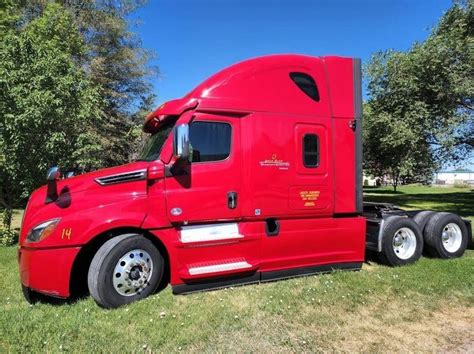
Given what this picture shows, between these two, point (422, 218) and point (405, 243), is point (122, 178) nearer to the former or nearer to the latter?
point (405, 243)

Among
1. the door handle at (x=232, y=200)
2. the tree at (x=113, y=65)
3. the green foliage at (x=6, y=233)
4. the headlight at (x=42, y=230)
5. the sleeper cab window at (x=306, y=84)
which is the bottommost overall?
the green foliage at (x=6, y=233)

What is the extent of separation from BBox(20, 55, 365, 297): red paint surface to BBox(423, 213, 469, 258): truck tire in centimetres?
185

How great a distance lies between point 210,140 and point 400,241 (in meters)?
4.09

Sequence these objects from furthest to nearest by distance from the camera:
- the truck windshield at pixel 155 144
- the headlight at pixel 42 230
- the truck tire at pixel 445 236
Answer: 1. the truck tire at pixel 445 236
2. the truck windshield at pixel 155 144
3. the headlight at pixel 42 230

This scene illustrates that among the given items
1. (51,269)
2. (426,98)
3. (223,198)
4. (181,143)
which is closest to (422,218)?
(223,198)

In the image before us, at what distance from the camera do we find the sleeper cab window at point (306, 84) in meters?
6.63

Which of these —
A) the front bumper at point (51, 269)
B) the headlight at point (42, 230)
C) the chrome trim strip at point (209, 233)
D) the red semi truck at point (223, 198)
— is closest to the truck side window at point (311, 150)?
the red semi truck at point (223, 198)

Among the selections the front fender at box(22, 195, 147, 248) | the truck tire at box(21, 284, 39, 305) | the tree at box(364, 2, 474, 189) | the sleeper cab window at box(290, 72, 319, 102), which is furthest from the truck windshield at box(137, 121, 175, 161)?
the tree at box(364, 2, 474, 189)

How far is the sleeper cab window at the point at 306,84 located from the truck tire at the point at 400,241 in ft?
8.54

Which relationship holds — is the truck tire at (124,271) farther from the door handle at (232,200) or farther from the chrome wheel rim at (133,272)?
the door handle at (232,200)

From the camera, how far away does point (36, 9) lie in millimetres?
19484

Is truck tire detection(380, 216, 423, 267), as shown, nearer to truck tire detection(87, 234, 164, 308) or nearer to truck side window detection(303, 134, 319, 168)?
truck side window detection(303, 134, 319, 168)

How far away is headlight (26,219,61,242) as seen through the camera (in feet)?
17.0

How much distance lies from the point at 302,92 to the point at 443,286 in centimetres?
347
